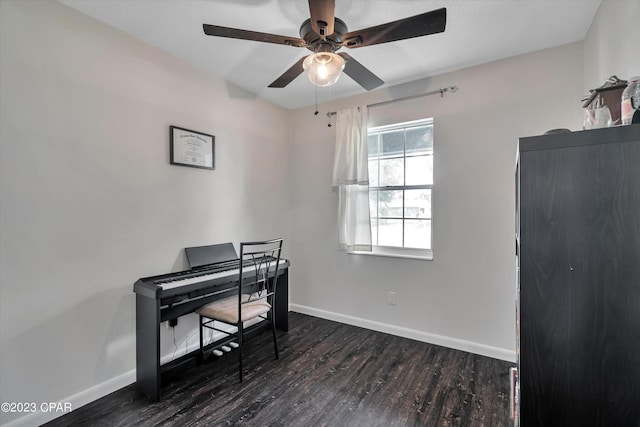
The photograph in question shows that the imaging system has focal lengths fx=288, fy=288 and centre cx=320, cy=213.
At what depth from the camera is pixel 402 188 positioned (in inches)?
119

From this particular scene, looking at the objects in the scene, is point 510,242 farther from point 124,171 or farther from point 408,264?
point 124,171

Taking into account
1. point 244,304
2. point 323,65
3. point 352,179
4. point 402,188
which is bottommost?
point 244,304

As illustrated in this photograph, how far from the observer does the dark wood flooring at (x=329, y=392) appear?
1789 mm

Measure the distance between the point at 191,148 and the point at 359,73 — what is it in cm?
158

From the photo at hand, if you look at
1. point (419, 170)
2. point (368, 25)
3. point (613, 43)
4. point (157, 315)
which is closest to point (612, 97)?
point (613, 43)

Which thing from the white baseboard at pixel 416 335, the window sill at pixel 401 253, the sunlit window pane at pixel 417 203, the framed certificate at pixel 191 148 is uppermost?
the framed certificate at pixel 191 148

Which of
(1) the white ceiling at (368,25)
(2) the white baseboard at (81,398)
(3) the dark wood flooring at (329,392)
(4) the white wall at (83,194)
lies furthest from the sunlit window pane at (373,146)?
(2) the white baseboard at (81,398)

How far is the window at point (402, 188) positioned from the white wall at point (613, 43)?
116 cm

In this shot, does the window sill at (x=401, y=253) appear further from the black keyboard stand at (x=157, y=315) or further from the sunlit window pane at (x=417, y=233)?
the black keyboard stand at (x=157, y=315)

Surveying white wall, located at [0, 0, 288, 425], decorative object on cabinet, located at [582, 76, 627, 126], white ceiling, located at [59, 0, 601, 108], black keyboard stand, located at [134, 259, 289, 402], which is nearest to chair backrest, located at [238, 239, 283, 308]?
black keyboard stand, located at [134, 259, 289, 402]

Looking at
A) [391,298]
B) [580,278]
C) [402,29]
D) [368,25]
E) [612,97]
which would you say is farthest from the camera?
[391,298]

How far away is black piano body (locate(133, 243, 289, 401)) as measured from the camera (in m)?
1.96

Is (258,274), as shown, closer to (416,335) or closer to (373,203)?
(373,203)

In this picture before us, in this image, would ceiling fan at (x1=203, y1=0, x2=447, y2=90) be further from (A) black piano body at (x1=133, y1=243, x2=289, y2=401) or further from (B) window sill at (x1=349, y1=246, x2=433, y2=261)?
A: (B) window sill at (x1=349, y1=246, x2=433, y2=261)
